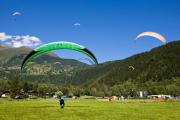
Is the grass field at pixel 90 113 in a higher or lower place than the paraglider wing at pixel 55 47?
lower

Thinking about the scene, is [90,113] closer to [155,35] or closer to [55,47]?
[55,47]

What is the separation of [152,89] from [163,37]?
166861mm

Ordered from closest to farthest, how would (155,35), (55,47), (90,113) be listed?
(155,35), (55,47), (90,113)

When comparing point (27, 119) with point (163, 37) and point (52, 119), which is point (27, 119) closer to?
point (52, 119)

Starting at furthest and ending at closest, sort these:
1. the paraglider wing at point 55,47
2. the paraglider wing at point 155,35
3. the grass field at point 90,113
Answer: the paraglider wing at point 55,47 → the paraglider wing at point 155,35 → the grass field at point 90,113

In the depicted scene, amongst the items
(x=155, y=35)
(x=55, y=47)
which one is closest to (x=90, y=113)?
(x=55, y=47)

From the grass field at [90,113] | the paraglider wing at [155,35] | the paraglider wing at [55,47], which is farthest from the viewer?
the paraglider wing at [55,47]

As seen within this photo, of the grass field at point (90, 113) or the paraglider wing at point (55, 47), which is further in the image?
the paraglider wing at point (55, 47)

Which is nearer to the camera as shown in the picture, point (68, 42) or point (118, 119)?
point (118, 119)

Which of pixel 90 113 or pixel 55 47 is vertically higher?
pixel 55 47

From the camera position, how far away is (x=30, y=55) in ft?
99.1

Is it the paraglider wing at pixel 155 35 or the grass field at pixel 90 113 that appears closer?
the grass field at pixel 90 113

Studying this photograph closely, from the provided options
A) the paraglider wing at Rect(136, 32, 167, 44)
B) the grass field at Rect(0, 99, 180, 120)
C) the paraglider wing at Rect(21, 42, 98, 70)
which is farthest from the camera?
the paraglider wing at Rect(21, 42, 98, 70)

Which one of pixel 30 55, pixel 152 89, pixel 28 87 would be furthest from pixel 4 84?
pixel 30 55
